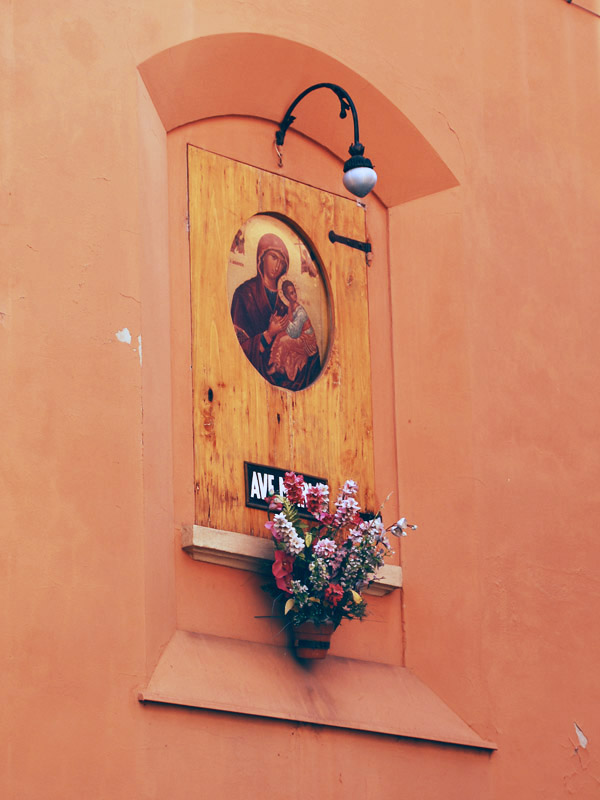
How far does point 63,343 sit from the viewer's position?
7.90 m

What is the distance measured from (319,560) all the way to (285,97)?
290cm

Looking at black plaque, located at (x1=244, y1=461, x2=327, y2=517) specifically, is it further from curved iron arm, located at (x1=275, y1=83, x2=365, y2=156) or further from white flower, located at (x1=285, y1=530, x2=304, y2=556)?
curved iron arm, located at (x1=275, y1=83, x2=365, y2=156)

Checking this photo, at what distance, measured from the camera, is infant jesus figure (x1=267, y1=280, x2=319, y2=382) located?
9.48m

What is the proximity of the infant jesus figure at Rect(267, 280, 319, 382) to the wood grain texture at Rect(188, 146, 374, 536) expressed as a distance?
131 mm

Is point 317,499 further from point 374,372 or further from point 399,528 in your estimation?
point 374,372

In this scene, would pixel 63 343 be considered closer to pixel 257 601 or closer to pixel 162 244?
pixel 162 244

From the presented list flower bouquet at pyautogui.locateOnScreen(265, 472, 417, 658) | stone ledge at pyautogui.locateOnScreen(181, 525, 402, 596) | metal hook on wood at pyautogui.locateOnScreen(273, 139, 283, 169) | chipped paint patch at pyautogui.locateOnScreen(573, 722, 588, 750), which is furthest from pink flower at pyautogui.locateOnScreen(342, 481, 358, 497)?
chipped paint patch at pyautogui.locateOnScreen(573, 722, 588, 750)

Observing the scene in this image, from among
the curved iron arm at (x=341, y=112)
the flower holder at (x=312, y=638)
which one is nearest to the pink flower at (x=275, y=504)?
the flower holder at (x=312, y=638)

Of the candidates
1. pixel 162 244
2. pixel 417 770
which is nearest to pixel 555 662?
pixel 417 770

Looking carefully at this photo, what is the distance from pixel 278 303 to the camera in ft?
31.6

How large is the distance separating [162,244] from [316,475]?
1.62m

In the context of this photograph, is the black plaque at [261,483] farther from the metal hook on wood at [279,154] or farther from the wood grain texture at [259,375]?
the metal hook on wood at [279,154]

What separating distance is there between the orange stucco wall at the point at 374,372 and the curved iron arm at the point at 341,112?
0.11 m

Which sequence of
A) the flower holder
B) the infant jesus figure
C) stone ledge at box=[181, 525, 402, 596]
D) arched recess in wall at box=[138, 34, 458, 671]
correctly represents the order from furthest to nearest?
the infant jesus figure
the flower holder
stone ledge at box=[181, 525, 402, 596]
arched recess in wall at box=[138, 34, 458, 671]
